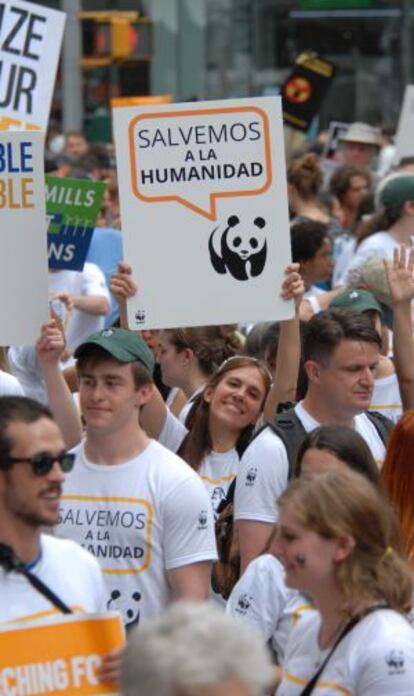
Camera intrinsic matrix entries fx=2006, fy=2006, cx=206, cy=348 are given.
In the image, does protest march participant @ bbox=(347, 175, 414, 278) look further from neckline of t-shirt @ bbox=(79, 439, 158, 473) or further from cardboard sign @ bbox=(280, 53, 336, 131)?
cardboard sign @ bbox=(280, 53, 336, 131)

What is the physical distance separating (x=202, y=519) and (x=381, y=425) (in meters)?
1.44

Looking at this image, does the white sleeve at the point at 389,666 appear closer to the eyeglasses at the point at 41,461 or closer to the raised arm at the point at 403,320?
the eyeglasses at the point at 41,461

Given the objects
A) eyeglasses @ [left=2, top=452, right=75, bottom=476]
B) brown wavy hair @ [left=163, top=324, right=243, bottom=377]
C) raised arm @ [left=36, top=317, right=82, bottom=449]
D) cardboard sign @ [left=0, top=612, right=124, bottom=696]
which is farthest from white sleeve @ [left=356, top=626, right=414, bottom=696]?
brown wavy hair @ [left=163, top=324, right=243, bottom=377]

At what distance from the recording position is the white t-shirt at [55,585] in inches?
186

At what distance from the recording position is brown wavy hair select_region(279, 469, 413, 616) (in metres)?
4.75

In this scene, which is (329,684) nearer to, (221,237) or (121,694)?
(121,694)

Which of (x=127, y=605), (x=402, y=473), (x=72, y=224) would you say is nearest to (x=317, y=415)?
(x=402, y=473)

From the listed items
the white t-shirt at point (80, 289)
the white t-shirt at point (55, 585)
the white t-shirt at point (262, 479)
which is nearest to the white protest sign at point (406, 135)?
the white t-shirt at point (80, 289)

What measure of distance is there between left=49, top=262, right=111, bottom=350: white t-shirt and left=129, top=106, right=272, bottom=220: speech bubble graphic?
2850 millimetres

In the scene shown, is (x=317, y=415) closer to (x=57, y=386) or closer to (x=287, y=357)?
(x=287, y=357)

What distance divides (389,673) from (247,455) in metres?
1.97

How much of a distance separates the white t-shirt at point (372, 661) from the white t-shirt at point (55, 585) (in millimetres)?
572

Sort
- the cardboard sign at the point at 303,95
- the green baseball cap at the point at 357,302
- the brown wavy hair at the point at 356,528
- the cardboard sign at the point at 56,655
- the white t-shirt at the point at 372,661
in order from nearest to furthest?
the cardboard sign at the point at 56,655 < the white t-shirt at the point at 372,661 < the brown wavy hair at the point at 356,528 < the green baseball cap at the point at 357,302 < the cardboard sign at the point at 303,95

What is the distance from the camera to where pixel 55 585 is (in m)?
4.84
